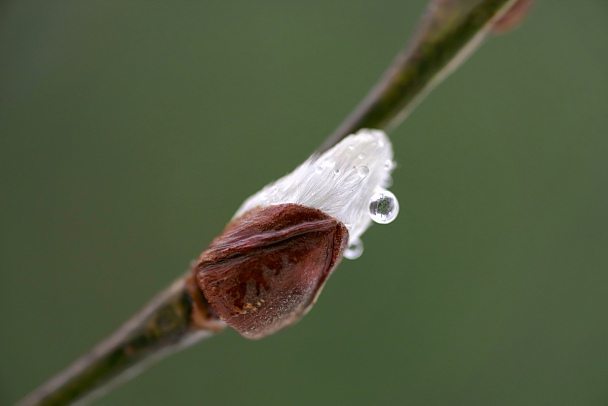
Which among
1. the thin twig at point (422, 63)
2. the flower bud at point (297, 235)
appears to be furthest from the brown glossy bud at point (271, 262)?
the thin twig at point (422, 63)

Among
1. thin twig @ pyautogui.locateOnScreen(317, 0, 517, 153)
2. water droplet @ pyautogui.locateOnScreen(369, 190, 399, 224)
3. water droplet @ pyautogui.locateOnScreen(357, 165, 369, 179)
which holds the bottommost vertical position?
water droplet @ pyautogui.locateOnScreen(369, 190, 399, 224)

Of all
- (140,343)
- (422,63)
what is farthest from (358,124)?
(140,343)

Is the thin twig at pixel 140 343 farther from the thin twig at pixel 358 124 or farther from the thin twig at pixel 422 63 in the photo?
the thin twig at pixel 422 63

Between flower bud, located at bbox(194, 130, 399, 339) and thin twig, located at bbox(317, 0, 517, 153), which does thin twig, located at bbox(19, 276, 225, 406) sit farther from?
thin twig, located at bbox(317, 0, 517, 153)

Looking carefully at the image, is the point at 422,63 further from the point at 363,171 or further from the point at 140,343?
the point at 140,343

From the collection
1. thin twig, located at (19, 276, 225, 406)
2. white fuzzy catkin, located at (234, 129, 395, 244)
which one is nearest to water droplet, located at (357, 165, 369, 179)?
white fuzzy catkin, located at (234, 129, 395, 244)

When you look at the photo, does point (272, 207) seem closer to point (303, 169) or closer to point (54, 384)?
point (303, 169)

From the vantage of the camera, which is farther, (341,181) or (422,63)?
(422,63)
